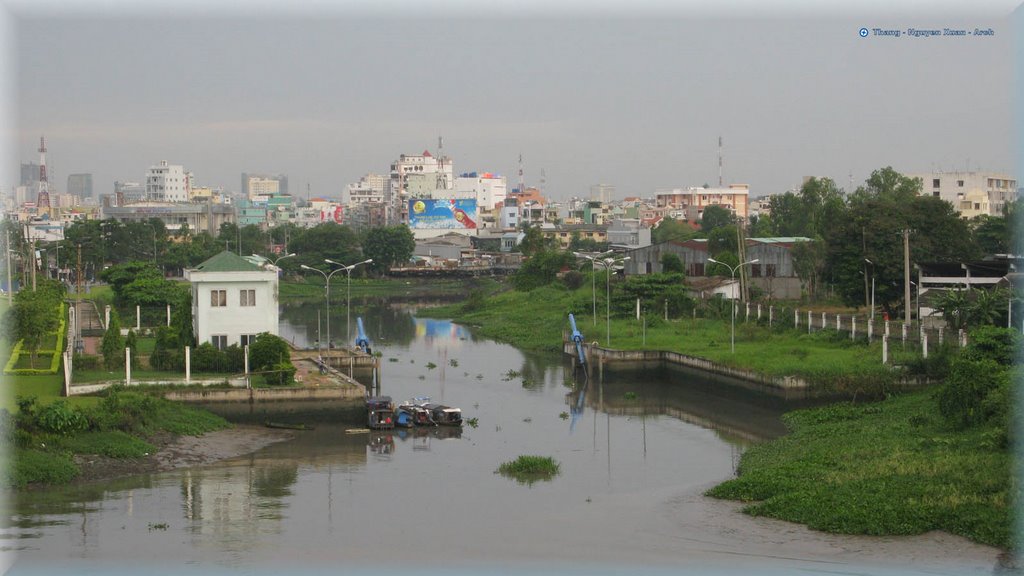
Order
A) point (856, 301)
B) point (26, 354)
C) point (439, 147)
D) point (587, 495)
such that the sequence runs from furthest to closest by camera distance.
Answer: point (439, 147) → point (856, 301) → point (26, 354) → point (587, 495)

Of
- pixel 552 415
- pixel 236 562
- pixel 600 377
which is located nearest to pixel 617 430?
pixel 552 415

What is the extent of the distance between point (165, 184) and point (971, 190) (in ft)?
240

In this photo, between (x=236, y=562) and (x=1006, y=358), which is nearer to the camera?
(x=236, y=562)

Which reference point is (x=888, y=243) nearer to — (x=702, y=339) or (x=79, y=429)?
(x=702, y=339)

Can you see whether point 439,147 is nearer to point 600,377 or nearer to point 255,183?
point 255,183

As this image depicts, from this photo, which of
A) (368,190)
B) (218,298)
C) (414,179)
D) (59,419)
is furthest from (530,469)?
(368,190)

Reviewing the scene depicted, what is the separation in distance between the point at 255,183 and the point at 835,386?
14008 centimetres

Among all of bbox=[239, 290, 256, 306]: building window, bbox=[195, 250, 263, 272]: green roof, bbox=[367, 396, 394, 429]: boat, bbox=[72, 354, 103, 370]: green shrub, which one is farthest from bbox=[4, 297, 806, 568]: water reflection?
bbox=[72, 354, 103, 370]: green shrub

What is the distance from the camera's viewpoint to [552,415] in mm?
22266

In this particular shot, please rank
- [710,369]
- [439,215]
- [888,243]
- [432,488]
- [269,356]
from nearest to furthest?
[432,488]
[269,356]
[710,369]
[888,243]
[439,215]

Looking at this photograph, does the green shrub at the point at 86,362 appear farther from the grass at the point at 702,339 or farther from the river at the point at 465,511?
the grass at the point at 702,339

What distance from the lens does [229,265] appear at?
24.0 m

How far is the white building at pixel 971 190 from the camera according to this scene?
6066 centimetres

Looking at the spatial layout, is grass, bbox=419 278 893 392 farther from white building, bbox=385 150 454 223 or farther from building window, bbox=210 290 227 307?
white building, bbox=385 150 454 223
